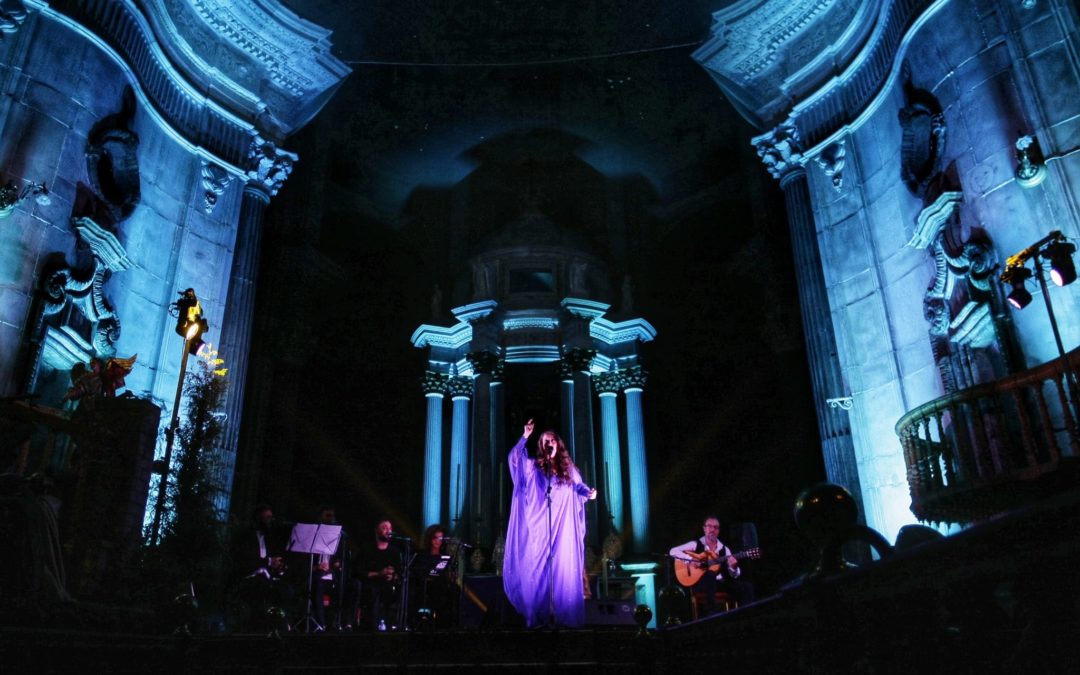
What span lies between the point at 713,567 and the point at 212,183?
40.1ft

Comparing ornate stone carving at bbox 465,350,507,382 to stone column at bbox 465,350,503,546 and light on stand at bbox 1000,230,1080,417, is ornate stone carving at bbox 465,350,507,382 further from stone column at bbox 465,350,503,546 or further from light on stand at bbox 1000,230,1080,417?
light on stand at bbox 1000,230,1080,417

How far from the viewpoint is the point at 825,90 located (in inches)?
591

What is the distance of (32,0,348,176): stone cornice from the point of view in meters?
12.5

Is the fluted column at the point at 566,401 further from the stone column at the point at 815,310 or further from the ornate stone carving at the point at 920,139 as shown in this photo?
the ornate stone carving at the point at 920,139

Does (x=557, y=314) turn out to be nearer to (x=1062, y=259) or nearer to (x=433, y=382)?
(x=433, y=382)

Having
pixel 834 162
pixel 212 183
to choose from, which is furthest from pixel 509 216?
pixel 834 162

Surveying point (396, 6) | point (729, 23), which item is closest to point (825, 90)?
point (729, 23)

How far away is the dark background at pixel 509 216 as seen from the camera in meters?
18.5

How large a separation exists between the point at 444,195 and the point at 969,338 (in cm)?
1615

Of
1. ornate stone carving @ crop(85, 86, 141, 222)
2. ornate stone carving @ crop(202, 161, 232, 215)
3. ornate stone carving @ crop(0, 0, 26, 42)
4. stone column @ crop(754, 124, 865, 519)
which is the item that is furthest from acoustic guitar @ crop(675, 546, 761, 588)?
ornate stone carving @ crop(0, 0, 26, 42)

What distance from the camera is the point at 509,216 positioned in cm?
2272

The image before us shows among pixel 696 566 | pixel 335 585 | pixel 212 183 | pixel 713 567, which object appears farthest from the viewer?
pixel 212 183

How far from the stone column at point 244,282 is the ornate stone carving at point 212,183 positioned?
0.60m

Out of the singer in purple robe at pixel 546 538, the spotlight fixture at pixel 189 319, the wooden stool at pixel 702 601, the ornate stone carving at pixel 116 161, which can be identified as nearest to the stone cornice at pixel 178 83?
the ornate stone carving at pixel 116 161
